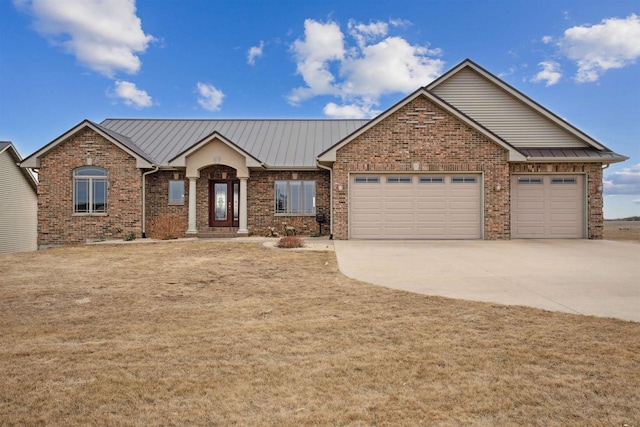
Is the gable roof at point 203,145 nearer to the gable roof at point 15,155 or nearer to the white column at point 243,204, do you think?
the white column at point 243,204

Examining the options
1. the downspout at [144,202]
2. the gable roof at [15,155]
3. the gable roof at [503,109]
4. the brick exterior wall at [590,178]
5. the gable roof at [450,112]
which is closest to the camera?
the gable roof at [450,112]

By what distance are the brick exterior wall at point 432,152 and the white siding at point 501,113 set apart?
7.49 ft

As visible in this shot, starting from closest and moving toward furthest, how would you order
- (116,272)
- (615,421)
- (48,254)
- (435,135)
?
(615,421)
(116,272)
(48,254)
(435,135)

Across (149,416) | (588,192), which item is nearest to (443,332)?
(149,416)

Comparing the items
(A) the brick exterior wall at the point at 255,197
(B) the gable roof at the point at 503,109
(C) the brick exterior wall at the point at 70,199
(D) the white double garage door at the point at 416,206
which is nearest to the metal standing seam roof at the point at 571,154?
(B) the gable roof at the point at 503,109

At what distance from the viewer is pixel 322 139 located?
2084 centimetres

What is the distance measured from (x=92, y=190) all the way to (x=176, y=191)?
362cm

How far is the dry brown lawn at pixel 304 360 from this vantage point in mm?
3062

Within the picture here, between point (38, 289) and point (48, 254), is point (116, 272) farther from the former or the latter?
point (48, 254)

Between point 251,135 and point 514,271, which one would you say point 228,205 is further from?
point 514,271

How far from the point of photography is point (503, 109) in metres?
17.3

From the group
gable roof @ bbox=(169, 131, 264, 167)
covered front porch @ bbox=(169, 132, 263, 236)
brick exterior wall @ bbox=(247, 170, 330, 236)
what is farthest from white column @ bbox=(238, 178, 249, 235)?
gable roof @ bbox=(169, 131, 264, 167)

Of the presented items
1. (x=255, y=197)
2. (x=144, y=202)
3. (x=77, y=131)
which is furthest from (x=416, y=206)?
(x=77, y=131)

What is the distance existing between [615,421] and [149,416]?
3.62 meters
